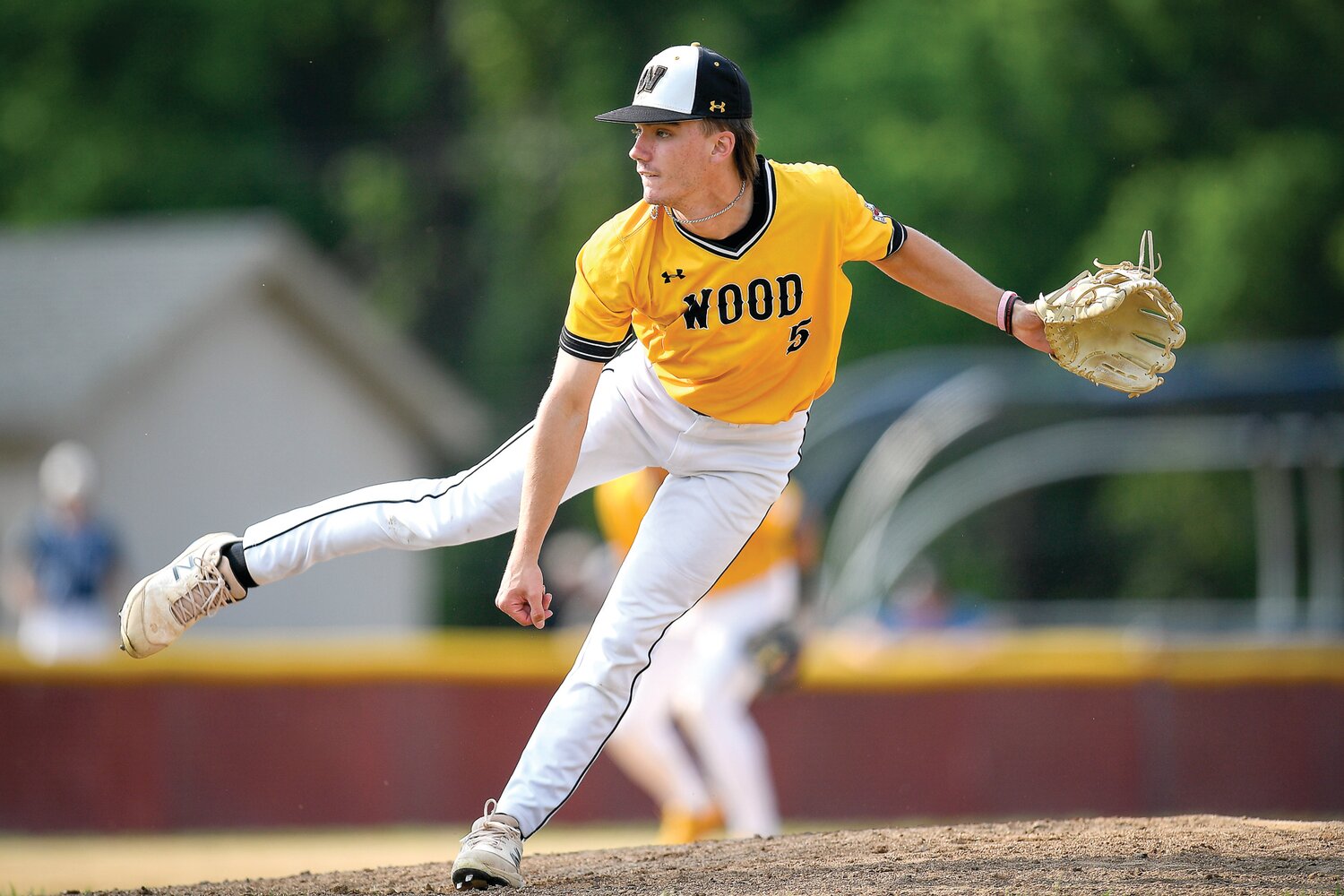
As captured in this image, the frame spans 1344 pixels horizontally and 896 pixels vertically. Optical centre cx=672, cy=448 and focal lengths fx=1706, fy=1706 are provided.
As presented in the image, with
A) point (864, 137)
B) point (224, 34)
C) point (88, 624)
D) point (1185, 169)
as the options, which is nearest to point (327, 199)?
point (224, 34)

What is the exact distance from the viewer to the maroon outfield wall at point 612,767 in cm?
1136

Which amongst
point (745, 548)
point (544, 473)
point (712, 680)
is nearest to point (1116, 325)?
point (544, 473)

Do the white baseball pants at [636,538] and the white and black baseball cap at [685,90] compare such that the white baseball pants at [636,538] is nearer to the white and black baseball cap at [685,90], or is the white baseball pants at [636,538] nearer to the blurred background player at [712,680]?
the white and black baseball cap at [685,90]

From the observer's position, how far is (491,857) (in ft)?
15.5

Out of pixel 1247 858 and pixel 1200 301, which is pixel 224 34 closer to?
pixel 1200 301

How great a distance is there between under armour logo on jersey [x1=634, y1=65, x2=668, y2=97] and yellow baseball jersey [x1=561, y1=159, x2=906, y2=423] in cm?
33

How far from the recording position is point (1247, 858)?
5141mm

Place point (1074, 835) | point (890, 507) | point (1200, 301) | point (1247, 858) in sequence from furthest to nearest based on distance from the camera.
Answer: point (1200, 301) → point (890, 507) → point (1074, 835) → point (1247, 858)

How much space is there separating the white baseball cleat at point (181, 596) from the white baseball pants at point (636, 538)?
0.38 feet

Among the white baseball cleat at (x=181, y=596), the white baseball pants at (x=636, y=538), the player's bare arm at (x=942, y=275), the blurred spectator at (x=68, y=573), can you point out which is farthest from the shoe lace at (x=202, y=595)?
the blurred spectator at (x=68, y=573)

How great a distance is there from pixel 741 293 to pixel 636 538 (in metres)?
0.79

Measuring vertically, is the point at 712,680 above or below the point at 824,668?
below

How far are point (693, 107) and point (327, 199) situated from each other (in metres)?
24.7

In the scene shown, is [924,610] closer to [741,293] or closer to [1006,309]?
[1006,309]
